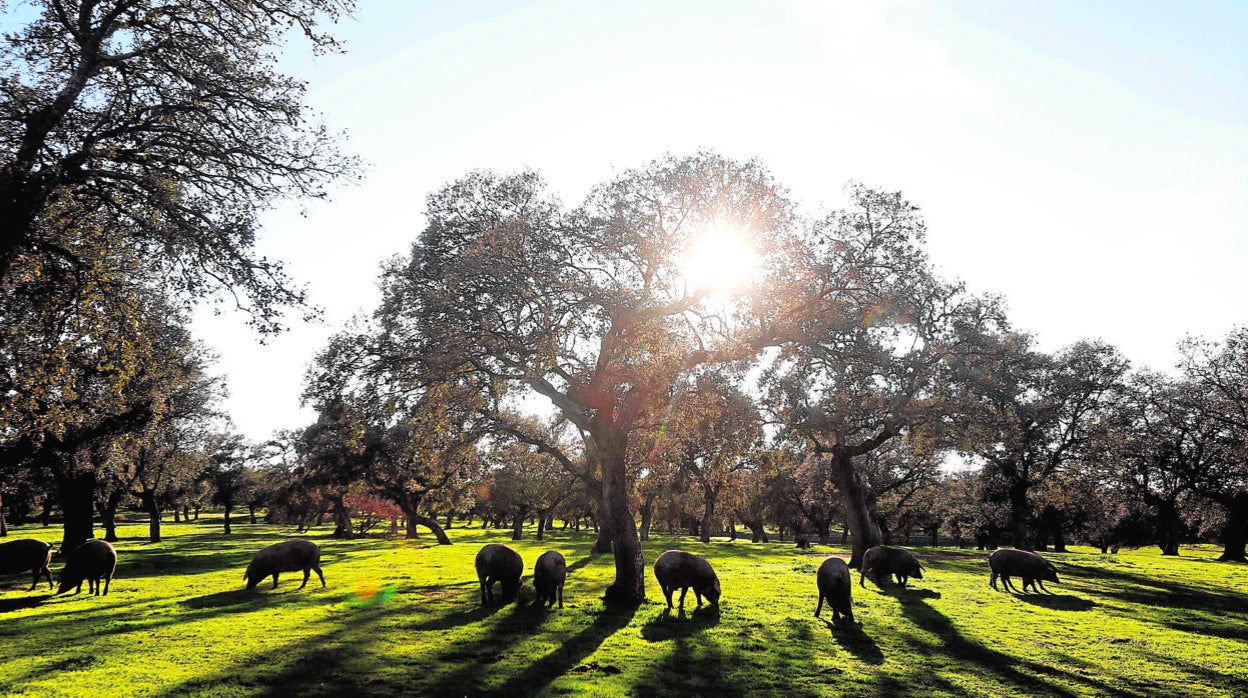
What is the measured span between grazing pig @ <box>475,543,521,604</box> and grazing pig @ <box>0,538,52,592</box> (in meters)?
16.7

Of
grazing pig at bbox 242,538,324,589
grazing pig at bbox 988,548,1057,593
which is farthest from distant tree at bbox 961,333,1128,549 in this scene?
grazing pig at bbox 242,538,324,589

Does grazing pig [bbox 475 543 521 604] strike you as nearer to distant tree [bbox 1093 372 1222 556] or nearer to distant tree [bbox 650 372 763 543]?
distant tree [bbox 650 372 763 543]

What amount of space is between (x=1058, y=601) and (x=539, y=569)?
65.7ft

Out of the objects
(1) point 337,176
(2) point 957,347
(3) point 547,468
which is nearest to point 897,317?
(2) point 957,347

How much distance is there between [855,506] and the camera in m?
34.5

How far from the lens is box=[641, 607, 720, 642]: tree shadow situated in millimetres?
16359

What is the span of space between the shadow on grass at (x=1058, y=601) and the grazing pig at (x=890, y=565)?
3916 millimetres

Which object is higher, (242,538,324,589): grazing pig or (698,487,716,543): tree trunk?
(242,538,324,589): grazing pig

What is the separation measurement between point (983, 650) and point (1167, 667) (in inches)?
144

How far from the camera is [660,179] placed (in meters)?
22.0

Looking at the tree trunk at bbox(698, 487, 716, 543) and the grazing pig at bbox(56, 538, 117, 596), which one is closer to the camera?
the grazing pig at bbox(56, 538, 117, 596)

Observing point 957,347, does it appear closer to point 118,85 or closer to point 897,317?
point 897,317

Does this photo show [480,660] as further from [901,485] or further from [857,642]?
[901,485]

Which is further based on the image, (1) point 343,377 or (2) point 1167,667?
(1) point 343,377
